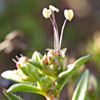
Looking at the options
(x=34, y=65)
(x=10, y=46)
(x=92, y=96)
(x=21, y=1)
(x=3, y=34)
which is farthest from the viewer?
(x=21, y=1)

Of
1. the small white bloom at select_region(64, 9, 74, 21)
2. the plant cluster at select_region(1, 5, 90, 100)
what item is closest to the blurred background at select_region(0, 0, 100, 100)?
the small white bloom at select_region(64, 9, 74, 21)

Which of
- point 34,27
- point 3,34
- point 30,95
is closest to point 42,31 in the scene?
point 34,27

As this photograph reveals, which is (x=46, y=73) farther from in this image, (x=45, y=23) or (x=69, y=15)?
(x=45, y=23)

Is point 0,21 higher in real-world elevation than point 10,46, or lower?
higher

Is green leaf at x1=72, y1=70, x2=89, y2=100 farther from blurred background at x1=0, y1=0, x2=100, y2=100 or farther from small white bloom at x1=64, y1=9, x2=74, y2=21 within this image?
blurred background at x1=0, y1=0, x2=100, y2=100

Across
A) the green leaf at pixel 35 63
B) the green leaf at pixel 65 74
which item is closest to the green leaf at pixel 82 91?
the green leaf at pixel 65 74

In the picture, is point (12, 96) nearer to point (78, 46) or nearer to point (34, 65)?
point (34, 65)

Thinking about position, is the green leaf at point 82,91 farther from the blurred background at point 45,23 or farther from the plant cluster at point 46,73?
the blurred background at point 45,23

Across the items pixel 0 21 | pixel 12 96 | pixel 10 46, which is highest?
pixel 0 21

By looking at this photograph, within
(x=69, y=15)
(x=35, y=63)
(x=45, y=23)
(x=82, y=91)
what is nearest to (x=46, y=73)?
(x=35, y=63)

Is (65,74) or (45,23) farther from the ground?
(45,23)

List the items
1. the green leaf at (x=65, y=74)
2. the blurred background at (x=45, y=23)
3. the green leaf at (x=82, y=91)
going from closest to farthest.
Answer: the green leaf at (x=65, y=74) < the green leaf at (x=82, y=91) < the blurred background at (x=45, y=23)
